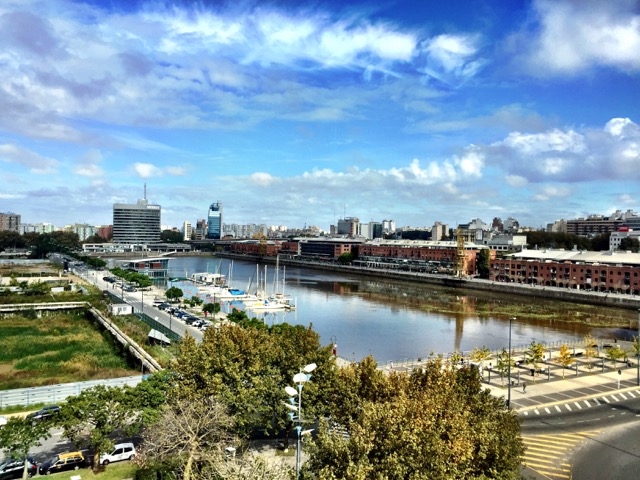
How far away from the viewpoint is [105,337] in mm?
24812

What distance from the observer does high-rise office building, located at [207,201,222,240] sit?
604 ft

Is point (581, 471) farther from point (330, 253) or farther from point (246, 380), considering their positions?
point (330, 253)

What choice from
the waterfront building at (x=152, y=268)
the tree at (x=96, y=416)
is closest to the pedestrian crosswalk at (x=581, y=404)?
the tree at (x=96, y=416)

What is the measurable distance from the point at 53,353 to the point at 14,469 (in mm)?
12461

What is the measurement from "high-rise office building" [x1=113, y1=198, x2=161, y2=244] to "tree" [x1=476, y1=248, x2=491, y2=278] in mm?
77302

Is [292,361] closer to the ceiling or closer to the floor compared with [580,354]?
closer to the ceiling

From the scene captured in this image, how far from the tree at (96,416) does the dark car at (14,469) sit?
81 cm

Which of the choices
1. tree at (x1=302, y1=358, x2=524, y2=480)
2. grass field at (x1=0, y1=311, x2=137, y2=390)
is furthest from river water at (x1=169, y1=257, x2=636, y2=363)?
tree at (x1=302, y1=358, x2=524, y2=480)

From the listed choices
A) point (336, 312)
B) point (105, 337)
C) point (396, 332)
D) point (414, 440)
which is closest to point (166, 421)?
point (414, 440)

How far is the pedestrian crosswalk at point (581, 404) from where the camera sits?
46.2 feet

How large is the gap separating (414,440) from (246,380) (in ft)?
20.4

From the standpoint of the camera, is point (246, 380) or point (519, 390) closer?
point (246, 380)

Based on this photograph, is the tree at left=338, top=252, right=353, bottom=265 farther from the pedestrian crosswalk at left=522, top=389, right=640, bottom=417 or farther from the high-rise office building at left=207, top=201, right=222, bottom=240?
the high-rise office building at left=207, top=201, right=222, bottom=240

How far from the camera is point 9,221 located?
147 m
